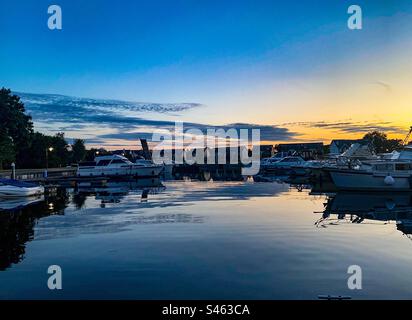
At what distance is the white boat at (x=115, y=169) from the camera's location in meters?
65.5

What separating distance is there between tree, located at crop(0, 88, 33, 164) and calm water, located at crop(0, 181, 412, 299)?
147ft

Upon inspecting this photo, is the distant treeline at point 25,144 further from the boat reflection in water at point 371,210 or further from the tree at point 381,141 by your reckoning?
the tree at point 381,141

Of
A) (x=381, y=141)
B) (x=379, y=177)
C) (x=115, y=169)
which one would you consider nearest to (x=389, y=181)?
(x=379, y=177)

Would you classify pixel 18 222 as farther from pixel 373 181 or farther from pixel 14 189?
pixel 373 181

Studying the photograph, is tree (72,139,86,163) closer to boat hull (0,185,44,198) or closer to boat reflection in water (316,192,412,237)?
boat hull (0,185,44,198)

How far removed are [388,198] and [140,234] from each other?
82.0 feet

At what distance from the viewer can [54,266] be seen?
504 inches

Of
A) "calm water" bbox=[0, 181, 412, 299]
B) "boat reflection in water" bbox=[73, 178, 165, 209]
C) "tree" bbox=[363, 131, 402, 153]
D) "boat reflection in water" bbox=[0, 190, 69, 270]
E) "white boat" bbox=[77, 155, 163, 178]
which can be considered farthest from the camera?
"tree" bbox=[363, 131, 402, 153]

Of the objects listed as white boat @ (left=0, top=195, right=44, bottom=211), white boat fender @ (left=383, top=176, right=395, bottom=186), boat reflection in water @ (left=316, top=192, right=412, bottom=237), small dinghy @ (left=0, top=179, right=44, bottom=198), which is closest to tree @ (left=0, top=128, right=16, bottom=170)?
white boat @ (left=0, top=195, right=44, bottom=211)

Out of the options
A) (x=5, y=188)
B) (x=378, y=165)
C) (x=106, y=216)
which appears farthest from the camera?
(x=378, y=165)

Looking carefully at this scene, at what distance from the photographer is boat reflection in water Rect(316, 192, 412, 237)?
73.3 feet

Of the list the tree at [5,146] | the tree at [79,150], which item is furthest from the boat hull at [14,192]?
the tree at [79,150]

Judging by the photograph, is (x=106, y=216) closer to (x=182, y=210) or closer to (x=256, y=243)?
(x=182, y=210)
